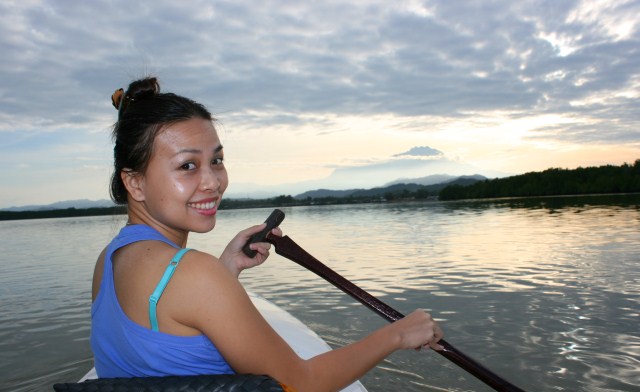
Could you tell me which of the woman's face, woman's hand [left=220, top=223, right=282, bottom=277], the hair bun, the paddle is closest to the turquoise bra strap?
the woman's face

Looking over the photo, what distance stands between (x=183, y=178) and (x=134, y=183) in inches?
9.3

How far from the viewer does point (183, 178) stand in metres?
1.77

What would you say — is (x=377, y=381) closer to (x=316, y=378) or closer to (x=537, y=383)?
(x=537, y=383)

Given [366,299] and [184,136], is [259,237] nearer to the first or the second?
[366,299]

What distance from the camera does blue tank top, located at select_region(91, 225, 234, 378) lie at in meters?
1.48

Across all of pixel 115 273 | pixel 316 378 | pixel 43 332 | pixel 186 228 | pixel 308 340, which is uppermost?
pixel 186 228

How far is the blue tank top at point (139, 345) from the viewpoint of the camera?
148cm

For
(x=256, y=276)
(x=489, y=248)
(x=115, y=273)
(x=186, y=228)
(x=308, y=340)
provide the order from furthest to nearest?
(x=489, y=248) < (x=256, y=276) < (x=308, y=340) < (x=186, y=228) < (x=115, y=273)

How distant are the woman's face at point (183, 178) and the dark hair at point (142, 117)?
3 cm

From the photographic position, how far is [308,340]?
3.72 meters

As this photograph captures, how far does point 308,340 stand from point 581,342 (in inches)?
139

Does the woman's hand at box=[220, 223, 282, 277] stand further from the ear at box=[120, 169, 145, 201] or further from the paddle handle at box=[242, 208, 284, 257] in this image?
the ear at box=[120, 169, 145, 201]

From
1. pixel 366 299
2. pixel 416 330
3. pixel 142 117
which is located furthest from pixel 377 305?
pixel 142 117

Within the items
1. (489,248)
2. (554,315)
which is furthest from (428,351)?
(489,248)
